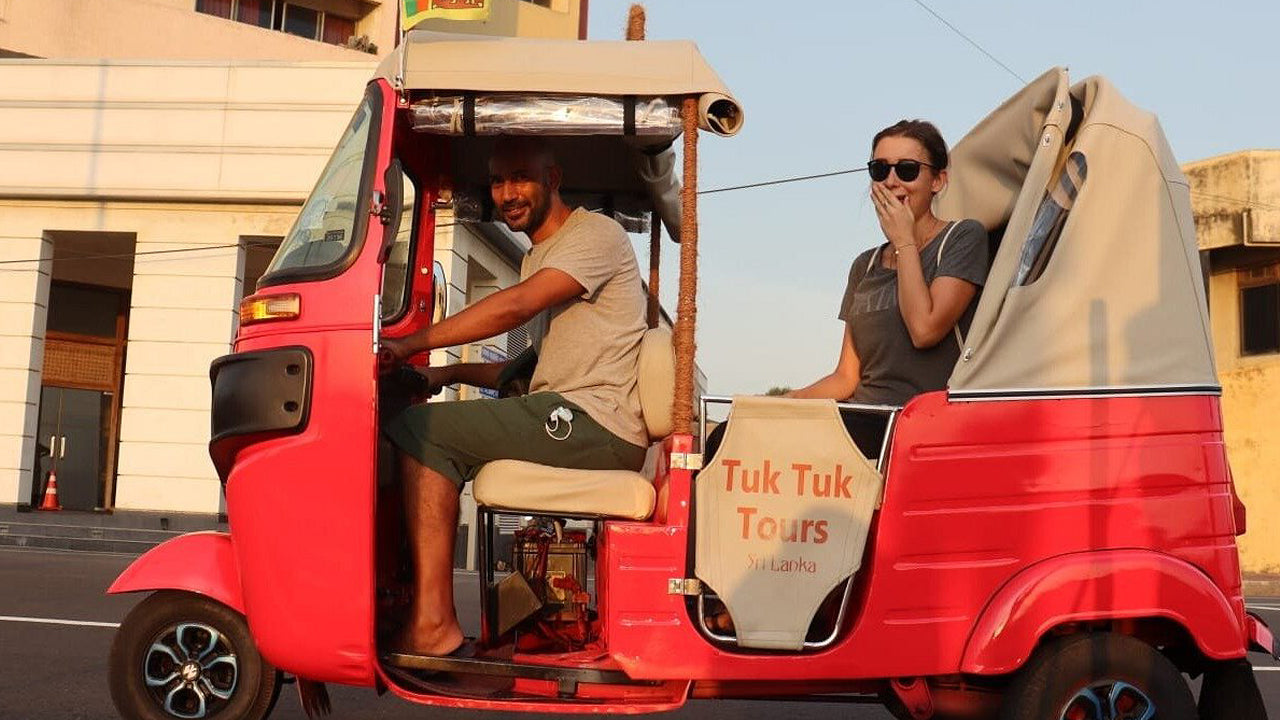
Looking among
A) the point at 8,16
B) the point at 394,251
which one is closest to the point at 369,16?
the point at 8,16

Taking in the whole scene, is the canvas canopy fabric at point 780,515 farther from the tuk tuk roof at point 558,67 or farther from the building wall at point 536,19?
the building wall at point 536,19

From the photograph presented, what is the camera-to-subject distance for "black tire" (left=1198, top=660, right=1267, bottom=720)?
182 inches

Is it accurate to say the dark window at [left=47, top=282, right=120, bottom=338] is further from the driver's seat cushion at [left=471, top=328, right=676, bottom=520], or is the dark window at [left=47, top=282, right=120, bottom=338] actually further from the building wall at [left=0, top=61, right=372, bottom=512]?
the driver's seat cushion at [left=471, top=328, right=676, bottom=520]

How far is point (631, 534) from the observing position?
14.9 feet

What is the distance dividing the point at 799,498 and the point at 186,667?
2176 millimetres

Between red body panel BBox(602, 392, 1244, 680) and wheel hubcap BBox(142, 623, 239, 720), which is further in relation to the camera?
wheel hubcap BBox(142, 623, 239, 720)

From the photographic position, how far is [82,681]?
669 centimetres

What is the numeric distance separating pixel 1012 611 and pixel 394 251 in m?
2.88

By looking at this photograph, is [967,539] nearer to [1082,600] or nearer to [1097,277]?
[1082,600]

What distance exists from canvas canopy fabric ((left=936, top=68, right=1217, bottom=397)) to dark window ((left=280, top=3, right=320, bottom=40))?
117 feet

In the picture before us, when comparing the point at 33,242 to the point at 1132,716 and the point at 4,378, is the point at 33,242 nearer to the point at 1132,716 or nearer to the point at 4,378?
the point at 4,378

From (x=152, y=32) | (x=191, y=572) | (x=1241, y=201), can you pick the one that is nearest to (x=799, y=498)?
(x=191, y=572)

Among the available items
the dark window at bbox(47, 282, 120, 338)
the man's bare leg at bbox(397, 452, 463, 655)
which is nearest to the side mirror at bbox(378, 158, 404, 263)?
the man's bare leg at bbox(397, 452, 463, 655)

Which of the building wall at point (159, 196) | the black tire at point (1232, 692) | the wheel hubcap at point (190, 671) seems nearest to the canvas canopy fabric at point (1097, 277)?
the black tire at point (1232, 692)
